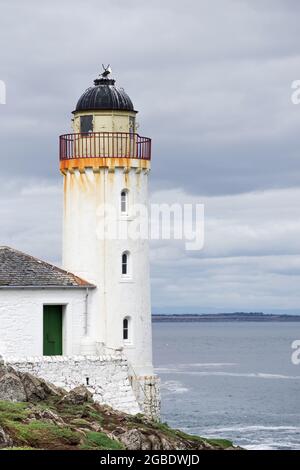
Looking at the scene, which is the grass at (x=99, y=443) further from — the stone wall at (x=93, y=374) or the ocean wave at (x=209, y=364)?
the ocean wave at (x=209, y=364)

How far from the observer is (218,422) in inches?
2977

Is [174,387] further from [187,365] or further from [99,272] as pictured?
[99,272]

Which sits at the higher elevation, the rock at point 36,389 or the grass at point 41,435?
the rock at point 36,389

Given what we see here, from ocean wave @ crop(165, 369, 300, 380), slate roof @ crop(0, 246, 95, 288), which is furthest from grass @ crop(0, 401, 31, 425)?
ocean wave @ crop(165, 369, 300, 380)

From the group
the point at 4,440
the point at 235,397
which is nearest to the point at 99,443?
the point at 4,440

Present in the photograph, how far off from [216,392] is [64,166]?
164 ft

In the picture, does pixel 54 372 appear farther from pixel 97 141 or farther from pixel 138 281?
pixel 97 141

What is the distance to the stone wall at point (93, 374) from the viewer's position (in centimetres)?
4447

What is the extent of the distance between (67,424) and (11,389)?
3.61 metres

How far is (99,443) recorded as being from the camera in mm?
35500

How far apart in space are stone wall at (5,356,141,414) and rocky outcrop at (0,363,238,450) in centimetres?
98

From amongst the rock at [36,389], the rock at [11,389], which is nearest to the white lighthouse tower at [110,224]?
the rock at [36,389]
